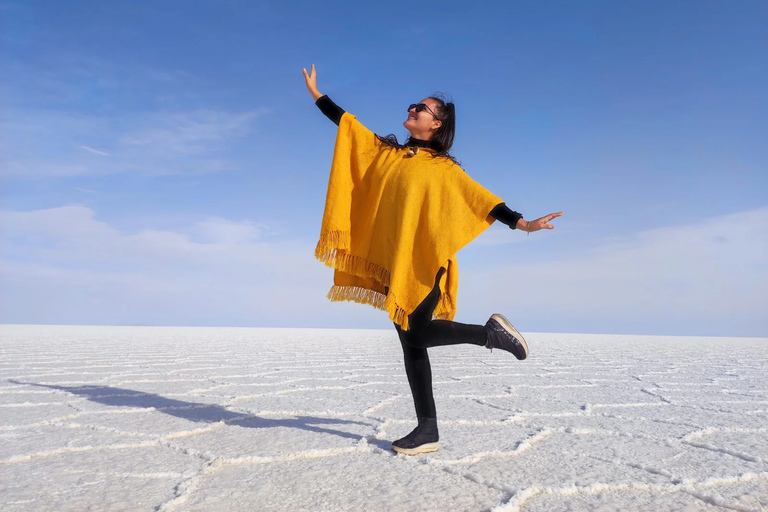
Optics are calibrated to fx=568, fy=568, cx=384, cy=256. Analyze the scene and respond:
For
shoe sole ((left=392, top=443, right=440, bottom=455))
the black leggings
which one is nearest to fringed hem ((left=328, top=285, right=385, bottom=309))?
the black leggings

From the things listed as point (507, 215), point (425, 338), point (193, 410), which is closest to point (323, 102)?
point (507, 215)

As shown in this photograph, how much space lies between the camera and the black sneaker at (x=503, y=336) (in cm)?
192

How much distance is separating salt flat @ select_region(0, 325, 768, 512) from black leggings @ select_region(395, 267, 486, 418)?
18 cm

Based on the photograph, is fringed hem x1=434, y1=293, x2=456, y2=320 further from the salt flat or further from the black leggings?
the salt flat

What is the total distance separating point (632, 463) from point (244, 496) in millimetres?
1077

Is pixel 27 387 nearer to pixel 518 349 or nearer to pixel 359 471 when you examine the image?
pixel 359 471

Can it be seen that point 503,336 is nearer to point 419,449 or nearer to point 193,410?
point 419,449

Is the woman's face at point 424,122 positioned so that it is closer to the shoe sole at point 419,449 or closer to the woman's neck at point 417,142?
the woman's neck at point 417,142

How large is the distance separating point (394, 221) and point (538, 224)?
0.46 metres

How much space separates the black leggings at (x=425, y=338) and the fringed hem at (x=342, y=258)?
0.20 metres

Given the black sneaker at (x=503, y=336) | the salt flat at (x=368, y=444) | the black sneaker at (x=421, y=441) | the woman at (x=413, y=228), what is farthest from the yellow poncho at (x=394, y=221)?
the salt flat at (x=368, y=444)

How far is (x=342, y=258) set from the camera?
199 cm

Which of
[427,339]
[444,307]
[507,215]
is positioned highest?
[507,215]

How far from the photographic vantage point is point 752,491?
137 centimetres
